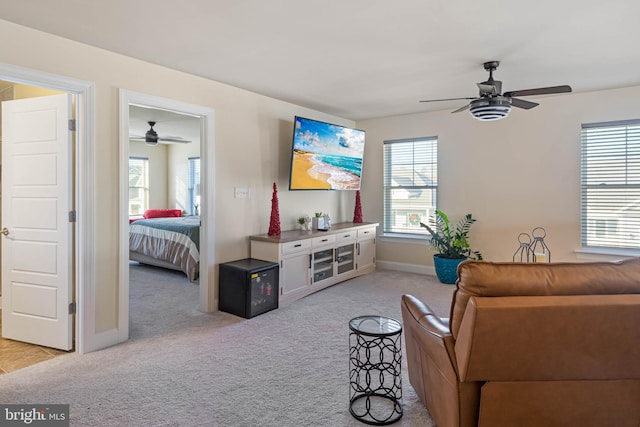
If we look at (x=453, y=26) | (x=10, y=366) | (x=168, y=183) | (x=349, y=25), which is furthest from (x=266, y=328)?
(x=168, y=183)

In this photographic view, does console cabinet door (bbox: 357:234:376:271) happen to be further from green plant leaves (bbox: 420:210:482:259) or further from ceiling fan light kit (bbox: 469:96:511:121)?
ceiling fan light kit (bbox: 469:96:511:121)

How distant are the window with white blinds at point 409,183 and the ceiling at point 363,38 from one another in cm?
167

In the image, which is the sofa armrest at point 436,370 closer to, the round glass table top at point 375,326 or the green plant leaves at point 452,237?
the round glass table top at point 375,326

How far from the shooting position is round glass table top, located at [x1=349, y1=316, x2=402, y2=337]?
2.08 m

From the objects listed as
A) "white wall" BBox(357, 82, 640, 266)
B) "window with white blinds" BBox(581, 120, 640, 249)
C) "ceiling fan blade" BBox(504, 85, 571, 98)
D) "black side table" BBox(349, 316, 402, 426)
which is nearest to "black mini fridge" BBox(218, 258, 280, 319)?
"black side table" BBox(349, 316, 402, 426)

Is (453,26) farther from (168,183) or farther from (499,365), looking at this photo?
(168,183)

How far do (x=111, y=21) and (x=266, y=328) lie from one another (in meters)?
2.75

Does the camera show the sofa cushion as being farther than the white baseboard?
No

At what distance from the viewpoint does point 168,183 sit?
945cm

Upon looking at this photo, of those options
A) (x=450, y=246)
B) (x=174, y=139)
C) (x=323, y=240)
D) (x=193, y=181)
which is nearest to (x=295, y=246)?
(x=323, y=240)

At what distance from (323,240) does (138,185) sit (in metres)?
6.06

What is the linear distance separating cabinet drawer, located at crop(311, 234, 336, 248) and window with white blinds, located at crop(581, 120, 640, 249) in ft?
10.2

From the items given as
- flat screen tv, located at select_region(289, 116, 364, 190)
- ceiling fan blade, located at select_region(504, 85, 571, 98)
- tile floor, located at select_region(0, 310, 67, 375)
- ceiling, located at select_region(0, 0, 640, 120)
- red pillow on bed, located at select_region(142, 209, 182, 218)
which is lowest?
tile floor, located at select_region(0, 310, 67, 375)

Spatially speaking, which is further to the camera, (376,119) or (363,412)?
(376,119)
